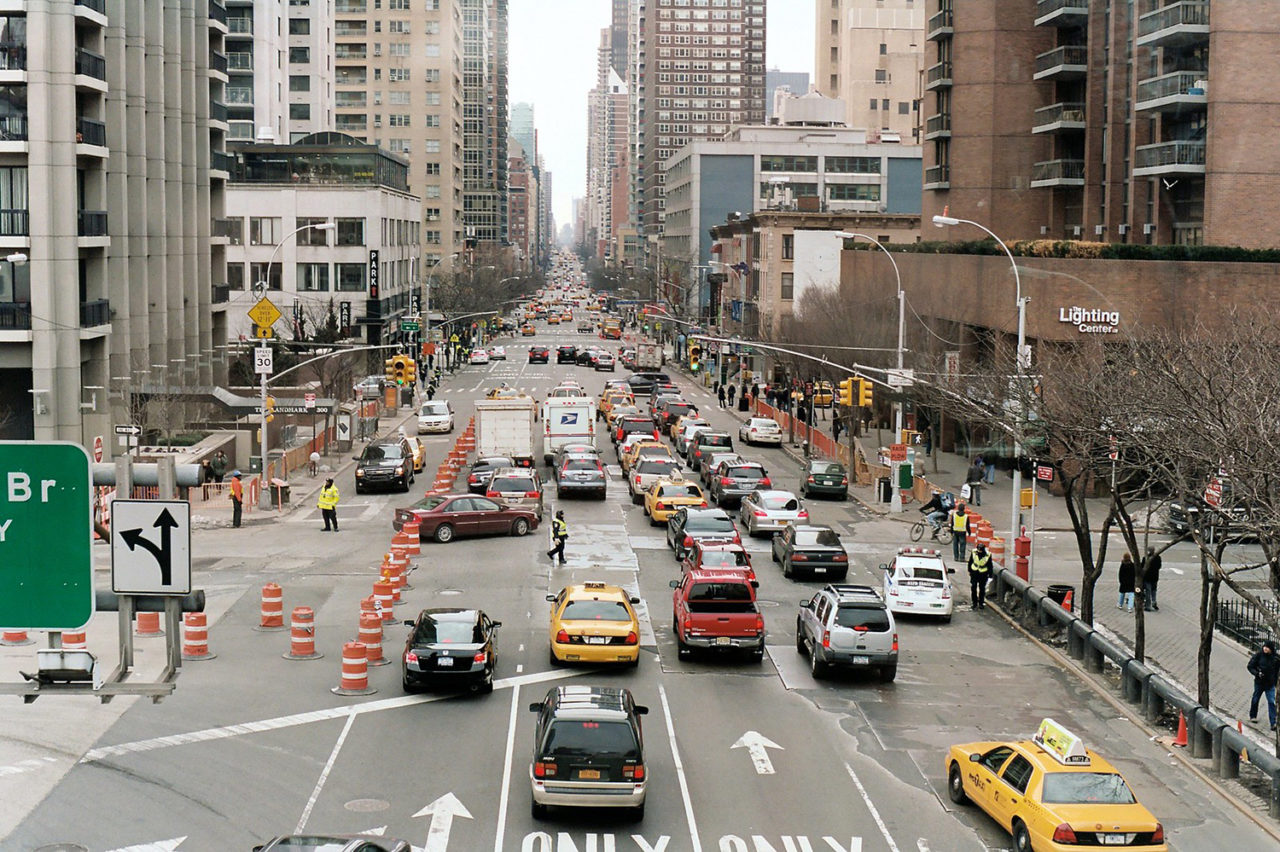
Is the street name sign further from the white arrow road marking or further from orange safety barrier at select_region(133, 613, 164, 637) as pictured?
orange safety barrier at select_region(133, 613, 164, 637)

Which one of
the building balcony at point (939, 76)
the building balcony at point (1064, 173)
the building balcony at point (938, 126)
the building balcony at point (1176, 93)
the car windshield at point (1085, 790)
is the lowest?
the car windshield at point (1085, 790)

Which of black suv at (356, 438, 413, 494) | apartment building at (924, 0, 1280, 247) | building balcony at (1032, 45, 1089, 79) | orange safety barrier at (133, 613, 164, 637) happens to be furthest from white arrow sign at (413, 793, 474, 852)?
building balcony at (1032, 45, 1089, 79)

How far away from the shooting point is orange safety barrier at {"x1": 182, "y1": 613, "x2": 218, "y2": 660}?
2609cm

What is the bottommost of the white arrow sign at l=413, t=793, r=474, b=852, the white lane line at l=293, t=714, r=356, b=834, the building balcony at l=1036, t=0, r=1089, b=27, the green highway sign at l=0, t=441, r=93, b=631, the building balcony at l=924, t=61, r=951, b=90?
the white arrow sign at l=413, t=793, r=474, b=852

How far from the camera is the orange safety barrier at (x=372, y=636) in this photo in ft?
84.1

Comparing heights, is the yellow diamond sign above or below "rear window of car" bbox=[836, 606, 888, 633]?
above

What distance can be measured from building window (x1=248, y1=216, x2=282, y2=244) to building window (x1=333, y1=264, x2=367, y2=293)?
4.60 meters

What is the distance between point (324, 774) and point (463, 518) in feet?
67.0

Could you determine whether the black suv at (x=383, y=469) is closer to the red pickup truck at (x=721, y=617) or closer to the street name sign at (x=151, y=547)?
the red pickup truck at (x=721, y=617)

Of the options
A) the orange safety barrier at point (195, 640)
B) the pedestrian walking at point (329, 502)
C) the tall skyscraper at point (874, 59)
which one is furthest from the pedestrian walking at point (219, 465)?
the tall skyscraper at point (874, 59)

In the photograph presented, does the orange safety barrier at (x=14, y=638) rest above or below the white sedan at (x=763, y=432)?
below

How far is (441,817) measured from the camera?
712 inches

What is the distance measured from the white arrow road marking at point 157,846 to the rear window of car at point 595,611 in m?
9.59

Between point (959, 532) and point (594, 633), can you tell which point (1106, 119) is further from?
point (594, 633)
